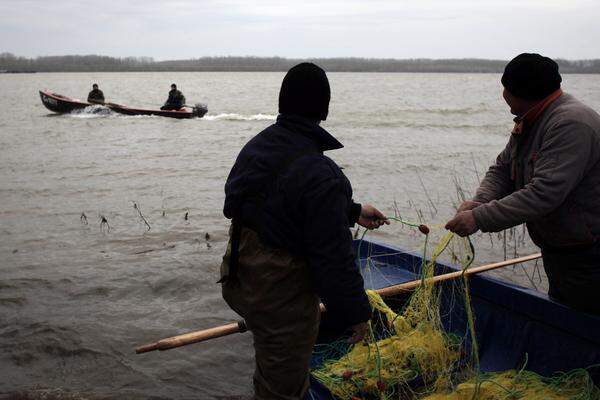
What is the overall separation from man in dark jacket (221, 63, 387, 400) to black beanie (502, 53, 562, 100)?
4.60 ft

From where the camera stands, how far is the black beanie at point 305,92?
2.64 meters

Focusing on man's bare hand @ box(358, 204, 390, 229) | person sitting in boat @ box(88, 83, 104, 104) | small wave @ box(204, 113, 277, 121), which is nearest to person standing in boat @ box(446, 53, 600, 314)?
man's bare hand @ box(358, 204, 390, 229)

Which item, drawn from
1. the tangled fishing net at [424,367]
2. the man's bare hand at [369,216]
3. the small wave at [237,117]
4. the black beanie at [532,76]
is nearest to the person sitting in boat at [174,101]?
the small wave at [237,117]

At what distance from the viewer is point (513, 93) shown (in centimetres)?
352

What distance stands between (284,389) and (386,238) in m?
7.05

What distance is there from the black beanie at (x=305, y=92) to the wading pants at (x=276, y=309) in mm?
621

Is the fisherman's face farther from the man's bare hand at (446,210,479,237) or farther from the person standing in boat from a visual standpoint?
the man's bare hand at (446,210,479,237)

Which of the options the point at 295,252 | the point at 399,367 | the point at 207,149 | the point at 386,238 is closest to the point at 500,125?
the point at 207,149

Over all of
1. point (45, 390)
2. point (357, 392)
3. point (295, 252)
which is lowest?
point (45, 390)

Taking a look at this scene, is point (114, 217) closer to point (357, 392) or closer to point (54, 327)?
point (54, 327)

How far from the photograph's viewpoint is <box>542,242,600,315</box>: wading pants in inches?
142

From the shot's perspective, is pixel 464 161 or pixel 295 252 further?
pixel 464 161

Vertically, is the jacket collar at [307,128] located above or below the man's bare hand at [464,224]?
above

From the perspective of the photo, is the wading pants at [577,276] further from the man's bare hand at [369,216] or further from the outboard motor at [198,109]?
the outboard motor at [198,109]
